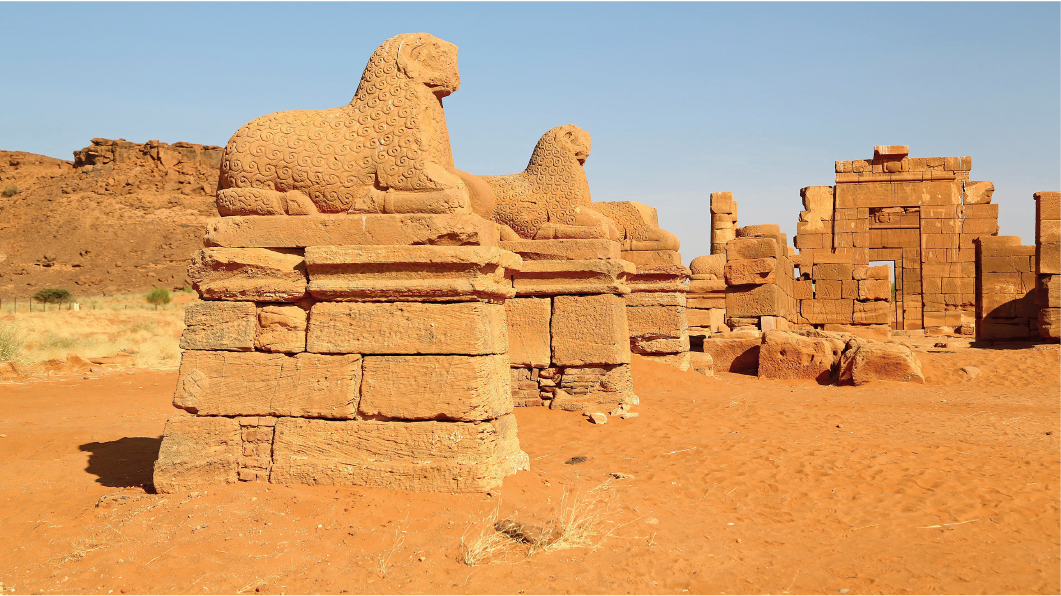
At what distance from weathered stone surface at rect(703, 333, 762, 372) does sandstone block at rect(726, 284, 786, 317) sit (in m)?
1.55

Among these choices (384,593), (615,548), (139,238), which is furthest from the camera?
(139,238)

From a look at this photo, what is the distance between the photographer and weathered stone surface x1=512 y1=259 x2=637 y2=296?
7.23m

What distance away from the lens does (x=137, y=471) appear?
17.0 feet

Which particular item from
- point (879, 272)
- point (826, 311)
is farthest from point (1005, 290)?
point (826, 311)

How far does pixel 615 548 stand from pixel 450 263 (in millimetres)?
1845

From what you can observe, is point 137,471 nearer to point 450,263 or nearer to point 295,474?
point 295,474

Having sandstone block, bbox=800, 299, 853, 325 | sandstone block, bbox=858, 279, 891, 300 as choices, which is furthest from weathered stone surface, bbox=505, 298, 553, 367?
→ sandstone block, bbox=858, 279, 891, 300

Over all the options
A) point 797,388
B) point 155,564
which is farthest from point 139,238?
point 155,564

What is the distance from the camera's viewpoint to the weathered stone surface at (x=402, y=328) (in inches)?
174

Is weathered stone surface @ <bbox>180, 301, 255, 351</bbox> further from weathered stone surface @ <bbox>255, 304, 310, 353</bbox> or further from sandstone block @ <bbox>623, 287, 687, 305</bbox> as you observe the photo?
sandstone block @ <bbox>623, 287, 687, 305</bbox>

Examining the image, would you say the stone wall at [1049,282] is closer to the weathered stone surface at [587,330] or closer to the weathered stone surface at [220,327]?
the weathered stone surface at [587,330]

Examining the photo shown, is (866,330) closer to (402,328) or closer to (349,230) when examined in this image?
(402,328)

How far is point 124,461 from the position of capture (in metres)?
5.55

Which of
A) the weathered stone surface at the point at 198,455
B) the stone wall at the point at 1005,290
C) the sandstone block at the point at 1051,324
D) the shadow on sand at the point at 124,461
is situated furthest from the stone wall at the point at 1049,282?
the shadow on sand at the point at 124,461
